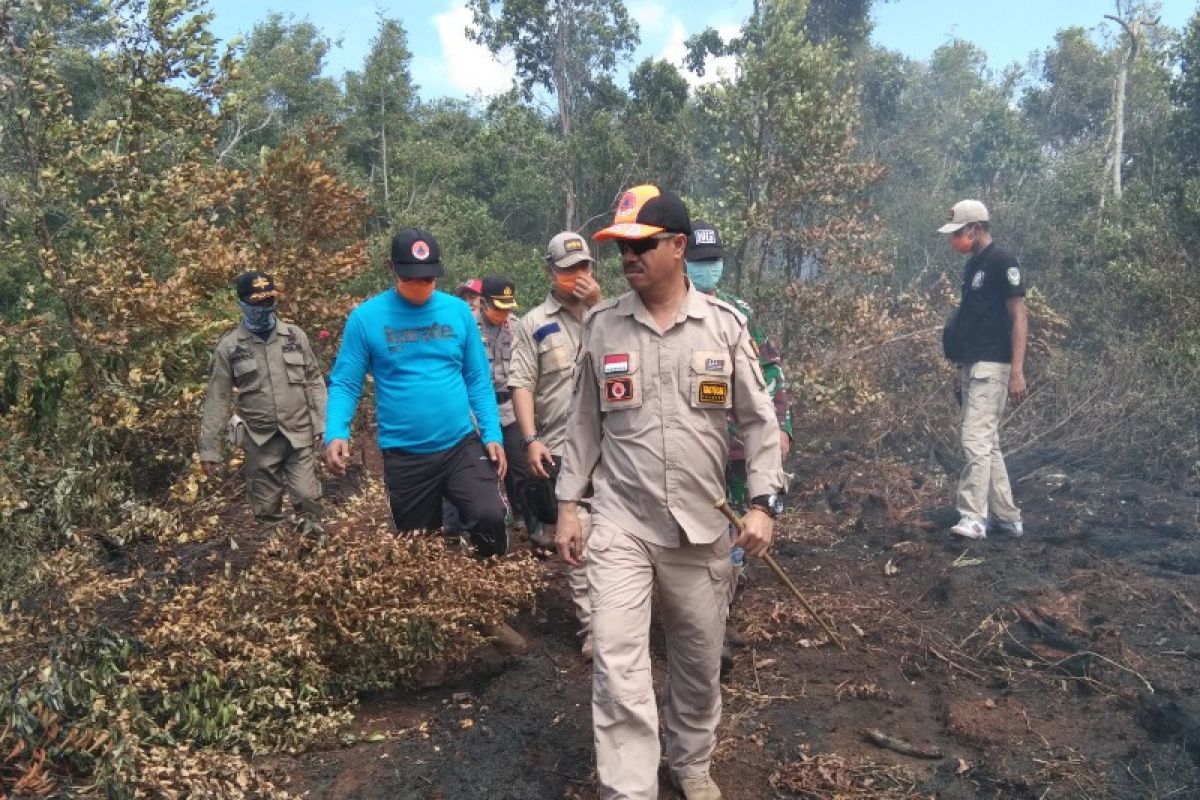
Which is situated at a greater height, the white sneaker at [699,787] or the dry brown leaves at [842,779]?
the white sneaker at [699,787]

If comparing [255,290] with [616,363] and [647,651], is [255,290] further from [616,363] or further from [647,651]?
[647,651]

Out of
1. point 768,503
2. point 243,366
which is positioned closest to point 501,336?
point 243,366

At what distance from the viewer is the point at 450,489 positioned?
457cm

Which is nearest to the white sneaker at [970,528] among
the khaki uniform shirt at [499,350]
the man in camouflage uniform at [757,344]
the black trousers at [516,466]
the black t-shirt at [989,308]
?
the black t-shirt at [989,308]

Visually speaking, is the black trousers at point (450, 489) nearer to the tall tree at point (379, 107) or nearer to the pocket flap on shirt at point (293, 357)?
the pocket flap on shirt at point (293, 357)

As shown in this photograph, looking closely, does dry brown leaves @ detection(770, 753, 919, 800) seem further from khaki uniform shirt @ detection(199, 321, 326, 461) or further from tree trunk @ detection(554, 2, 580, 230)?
tree trunk @ detection(554, 2, 580, 230)

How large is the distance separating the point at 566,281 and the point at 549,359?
42cm

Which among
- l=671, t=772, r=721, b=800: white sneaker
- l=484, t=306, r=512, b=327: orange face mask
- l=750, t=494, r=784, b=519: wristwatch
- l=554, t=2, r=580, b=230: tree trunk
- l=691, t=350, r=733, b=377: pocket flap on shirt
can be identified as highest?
l=554, t=2, r=580, b=230: tree trunk

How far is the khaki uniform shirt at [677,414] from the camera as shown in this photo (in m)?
3.15

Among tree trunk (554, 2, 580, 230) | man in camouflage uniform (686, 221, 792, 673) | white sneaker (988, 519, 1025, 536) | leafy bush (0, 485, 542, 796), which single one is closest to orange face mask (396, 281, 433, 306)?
leafy bush (0, 485, 542, 796)

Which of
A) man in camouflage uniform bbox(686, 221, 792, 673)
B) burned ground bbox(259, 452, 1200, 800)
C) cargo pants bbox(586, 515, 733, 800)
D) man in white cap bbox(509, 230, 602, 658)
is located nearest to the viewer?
cargo pants bbox(586, 515, 733, 800)

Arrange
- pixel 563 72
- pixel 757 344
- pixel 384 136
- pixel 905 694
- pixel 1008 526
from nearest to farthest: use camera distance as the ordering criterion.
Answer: pixel 905 694, pixel 757 344, pixel 1008 526, pixel 384 136, pixel 563 72

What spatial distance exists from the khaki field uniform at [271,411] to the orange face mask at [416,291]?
1.41m

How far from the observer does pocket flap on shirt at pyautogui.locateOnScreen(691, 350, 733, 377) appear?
3156 millimetres
